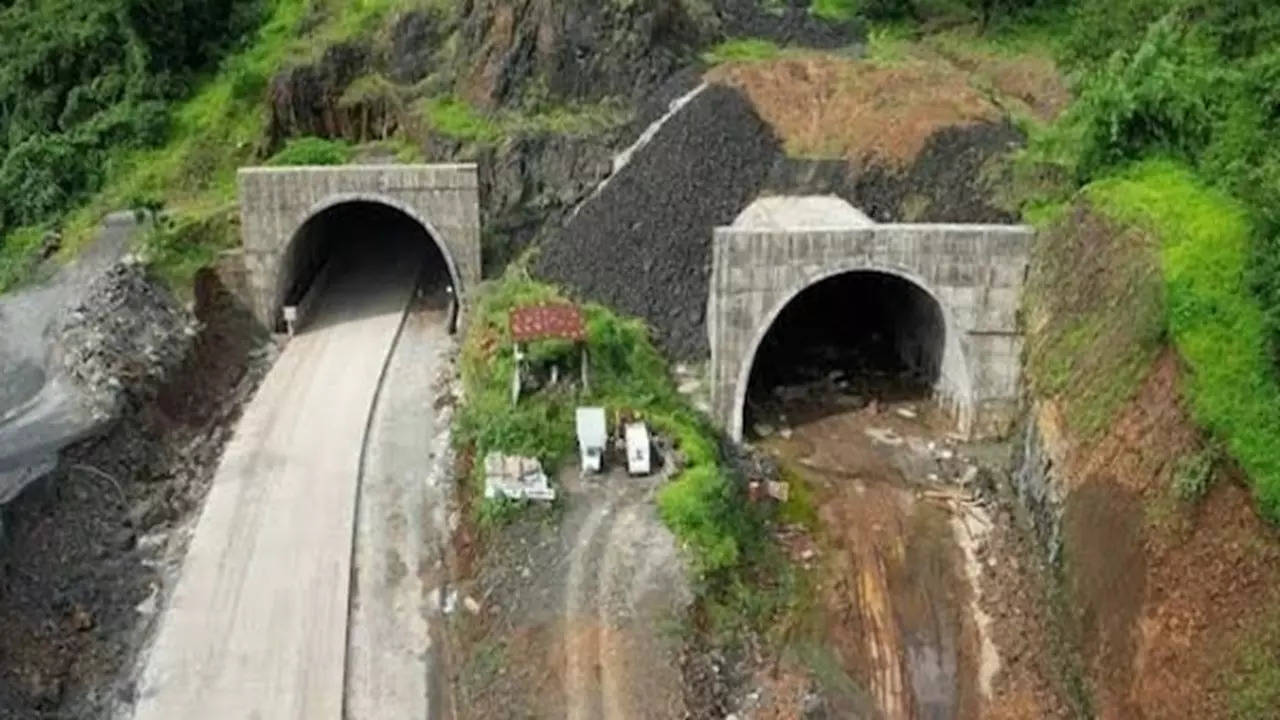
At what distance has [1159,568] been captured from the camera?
79.6ft

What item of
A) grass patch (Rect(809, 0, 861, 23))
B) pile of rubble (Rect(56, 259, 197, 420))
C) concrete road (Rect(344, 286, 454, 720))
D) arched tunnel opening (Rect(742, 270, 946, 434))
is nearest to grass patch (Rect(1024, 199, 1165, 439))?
arched tunnel opening (Rect(742, 270, 946, 434))

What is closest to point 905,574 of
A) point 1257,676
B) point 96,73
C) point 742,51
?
point 1257,676

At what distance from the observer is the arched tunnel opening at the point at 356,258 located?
42.6 m

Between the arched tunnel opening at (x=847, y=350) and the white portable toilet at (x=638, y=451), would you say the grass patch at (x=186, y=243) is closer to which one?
the white portable toilet at (x=638, y=451)

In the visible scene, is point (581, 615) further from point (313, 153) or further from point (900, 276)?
point (313, 153)

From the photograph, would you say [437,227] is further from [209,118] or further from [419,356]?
[209,118]

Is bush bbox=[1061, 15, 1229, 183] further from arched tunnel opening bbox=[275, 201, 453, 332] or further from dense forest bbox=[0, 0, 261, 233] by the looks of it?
dense forest bbox=[0, 0, 261, 233]

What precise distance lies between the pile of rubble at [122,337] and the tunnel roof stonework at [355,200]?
2.98 metres

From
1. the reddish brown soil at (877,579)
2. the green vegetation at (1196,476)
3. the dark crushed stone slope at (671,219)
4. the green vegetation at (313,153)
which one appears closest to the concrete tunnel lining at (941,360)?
the reddish brown soil at (877,579)

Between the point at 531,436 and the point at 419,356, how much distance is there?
936 cm

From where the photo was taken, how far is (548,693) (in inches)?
985

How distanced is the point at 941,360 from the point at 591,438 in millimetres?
10618

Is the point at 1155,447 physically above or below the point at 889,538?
above

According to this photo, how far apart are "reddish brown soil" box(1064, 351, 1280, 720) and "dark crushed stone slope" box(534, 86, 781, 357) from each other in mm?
12091
